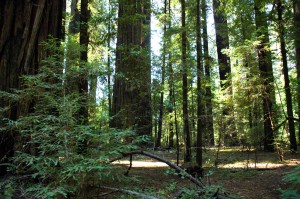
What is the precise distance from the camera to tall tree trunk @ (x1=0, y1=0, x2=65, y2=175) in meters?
4.20

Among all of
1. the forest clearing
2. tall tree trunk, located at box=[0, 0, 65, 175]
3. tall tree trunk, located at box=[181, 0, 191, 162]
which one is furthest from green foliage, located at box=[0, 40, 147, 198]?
tall tree trunk, located at box=[181, 0, 191, 162]

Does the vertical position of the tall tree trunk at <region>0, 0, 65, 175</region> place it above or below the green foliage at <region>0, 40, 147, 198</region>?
above

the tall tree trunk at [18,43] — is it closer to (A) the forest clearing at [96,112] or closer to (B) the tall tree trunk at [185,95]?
(A) the forest clearing at [96,112]

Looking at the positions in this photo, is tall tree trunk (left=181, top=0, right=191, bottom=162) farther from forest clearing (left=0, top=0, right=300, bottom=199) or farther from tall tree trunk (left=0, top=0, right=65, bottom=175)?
tall tree trunk (left=0, top=0, right=65, bottom=175)

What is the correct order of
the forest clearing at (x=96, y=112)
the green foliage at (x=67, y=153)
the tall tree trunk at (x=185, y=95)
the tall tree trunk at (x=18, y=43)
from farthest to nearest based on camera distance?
the tall tree trunk at (x=185, y=95), the tall tree trunk at (x=18, y=43), the forest clearing at (x=96, y=112), the green foliage at (x=67, y=153)

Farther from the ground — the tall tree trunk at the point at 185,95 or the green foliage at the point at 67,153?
the tall tree trunk at the point at 185,95

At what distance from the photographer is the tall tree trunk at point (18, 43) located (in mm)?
4199

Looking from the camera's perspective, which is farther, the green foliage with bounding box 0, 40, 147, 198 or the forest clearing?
the forest clearing

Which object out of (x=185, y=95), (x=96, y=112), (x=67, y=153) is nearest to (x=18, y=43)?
(x=96, y=112)

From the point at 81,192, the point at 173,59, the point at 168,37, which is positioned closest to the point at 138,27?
the point at 168,37

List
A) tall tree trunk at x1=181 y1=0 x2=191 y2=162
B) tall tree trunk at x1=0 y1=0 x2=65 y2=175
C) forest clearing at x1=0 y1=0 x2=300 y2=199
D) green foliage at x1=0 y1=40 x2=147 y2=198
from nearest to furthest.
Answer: green foliage at x1=0 y1=40 x2=147 y2=198
forest clearing at x1=0 y1=0 x2=300 y2=199
tall tree trunk at x1=0 y1=0 x2=65 y2=175
tall tree trunk at x1=181 y1=0 x2=191 y2=162

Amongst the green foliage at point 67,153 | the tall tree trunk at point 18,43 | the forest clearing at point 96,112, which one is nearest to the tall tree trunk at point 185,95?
the forest clearing at point 96,112

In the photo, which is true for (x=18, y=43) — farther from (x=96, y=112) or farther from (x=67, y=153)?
(x=67, y=153)

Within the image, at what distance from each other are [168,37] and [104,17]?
225 centimetres
